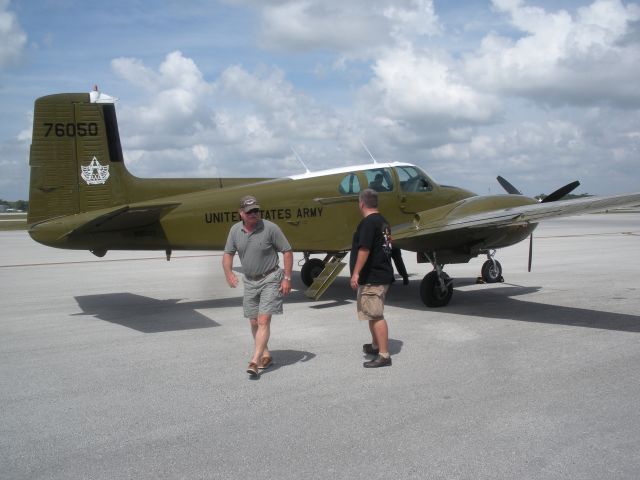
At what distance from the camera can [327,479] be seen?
12.6 ft

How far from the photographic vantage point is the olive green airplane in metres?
9.38

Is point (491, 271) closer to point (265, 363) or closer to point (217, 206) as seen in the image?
point (217, 206)

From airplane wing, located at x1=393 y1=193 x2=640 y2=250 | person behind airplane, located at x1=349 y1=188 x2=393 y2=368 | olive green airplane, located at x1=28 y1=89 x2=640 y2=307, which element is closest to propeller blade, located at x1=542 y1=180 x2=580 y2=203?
olive green airplane, located at x1=28 y1=89 x2=640 y2=307

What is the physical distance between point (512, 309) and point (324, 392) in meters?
5.35

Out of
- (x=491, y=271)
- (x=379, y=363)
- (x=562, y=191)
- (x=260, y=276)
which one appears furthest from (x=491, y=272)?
(x=260, y=276)

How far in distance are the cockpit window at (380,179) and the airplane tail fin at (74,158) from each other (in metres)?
4.66

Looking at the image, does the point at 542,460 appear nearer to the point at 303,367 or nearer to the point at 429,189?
the point at 303,367

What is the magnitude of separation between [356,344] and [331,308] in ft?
9.09

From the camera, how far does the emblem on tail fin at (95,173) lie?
9742 millimetres

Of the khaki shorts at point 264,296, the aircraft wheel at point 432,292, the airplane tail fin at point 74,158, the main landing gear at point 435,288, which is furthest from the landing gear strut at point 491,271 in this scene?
the airplane tail fin at point 74,158

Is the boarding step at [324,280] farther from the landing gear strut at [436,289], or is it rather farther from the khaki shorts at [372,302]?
the khaki shorts at [372,302]

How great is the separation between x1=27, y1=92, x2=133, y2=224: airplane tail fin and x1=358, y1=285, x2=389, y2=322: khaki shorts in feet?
18.0

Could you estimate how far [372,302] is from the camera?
6492mm

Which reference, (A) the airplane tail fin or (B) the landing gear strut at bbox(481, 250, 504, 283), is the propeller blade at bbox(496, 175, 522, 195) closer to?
(B) the landing gear strut at bbox(481, 250, 504, 283)
